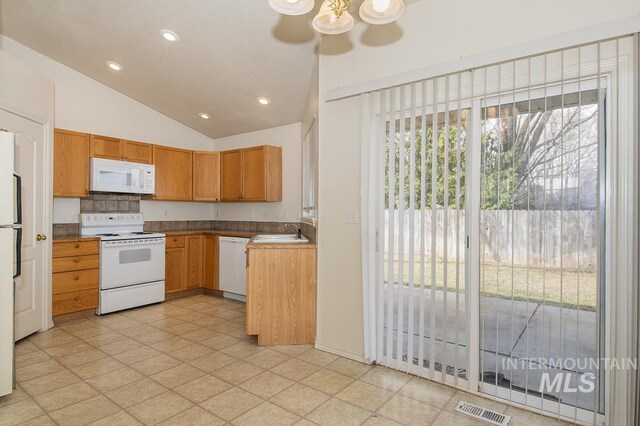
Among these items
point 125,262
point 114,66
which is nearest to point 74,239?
point 125,262

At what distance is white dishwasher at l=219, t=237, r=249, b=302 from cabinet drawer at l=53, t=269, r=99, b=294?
60.8 inches

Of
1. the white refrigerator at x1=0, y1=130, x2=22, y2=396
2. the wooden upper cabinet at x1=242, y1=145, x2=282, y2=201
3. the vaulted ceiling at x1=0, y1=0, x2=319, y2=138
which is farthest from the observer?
the wooden upper cabinet at x1=242, y1=145, x2=282, y2=201

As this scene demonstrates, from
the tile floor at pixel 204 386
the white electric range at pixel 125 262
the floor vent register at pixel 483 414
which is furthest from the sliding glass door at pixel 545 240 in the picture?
the white electric range at pixel 125 262

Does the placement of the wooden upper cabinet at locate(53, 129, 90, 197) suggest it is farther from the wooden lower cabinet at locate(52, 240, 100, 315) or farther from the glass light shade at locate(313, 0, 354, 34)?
the glass light shade at locate(313, 0, 354, 34)

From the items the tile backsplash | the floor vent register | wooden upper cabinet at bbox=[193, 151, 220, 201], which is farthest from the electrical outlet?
the tile backsplash

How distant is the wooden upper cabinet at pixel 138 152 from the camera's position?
465cm

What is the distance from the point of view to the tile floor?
2.10 meters

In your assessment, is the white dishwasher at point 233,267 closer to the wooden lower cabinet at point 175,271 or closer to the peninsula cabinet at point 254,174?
the wooden lower cabinet at point 175,271

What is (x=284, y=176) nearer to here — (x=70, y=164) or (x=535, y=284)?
(x=70, y=164)

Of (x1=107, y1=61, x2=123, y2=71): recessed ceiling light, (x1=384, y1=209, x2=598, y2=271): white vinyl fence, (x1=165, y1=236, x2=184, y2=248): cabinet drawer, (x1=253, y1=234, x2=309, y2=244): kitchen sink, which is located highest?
(x1=107, y1=61, x2=123, y2=71): recessed ceiling light

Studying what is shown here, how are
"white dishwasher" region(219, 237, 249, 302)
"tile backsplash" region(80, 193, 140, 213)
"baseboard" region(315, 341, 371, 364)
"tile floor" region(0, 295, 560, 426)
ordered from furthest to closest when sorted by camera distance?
"white dishwasher" region(219, 237, 249, 302) < "tile backsplash" region(80, 193, 140, 213) < "baseboard" region(315, 341, 371, 364) < "tile floor" region(0, 295, 560, 426)

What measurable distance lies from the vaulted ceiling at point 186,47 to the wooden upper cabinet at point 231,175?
0.71 metres

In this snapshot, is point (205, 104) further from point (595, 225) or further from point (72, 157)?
point (595, 225)

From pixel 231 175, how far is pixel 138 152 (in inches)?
51.1
